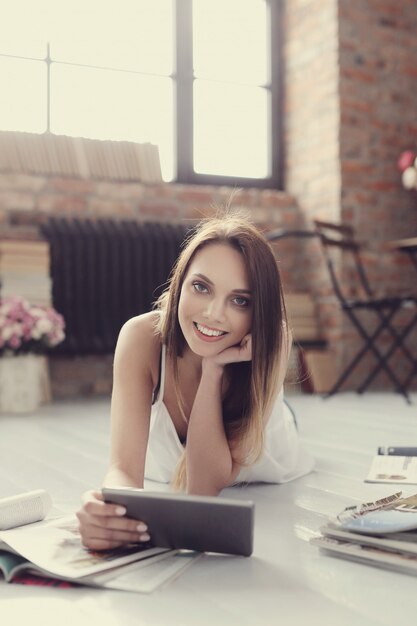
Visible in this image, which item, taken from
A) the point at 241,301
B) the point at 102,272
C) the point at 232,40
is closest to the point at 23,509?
the point at 241,301

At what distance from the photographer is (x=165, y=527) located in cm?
121

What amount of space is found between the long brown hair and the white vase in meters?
2.14

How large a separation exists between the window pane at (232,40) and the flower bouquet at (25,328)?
2021 mm

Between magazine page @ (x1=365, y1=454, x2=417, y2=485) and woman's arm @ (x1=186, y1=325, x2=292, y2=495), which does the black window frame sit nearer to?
magazine page @ (x1=365, y1=454, x2=417, y2=485)

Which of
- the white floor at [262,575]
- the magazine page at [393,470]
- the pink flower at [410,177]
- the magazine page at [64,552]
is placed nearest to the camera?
the white floor at [262,575]

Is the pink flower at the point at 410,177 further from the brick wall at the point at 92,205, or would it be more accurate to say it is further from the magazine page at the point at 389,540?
the magazine page at the point at 389,540

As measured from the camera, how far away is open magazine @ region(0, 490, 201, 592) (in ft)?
3.68

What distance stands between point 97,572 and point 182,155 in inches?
156

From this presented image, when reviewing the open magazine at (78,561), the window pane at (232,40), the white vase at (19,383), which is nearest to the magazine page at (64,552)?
the open magazine at (78,561)

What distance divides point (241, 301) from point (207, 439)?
337mm

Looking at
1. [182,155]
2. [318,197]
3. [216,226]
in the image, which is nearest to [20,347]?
[182,155]

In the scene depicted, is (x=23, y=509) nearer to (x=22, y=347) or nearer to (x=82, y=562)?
(x=82, y=562)

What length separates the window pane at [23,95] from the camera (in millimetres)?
4352

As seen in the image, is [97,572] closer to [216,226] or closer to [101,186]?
[216,226]
